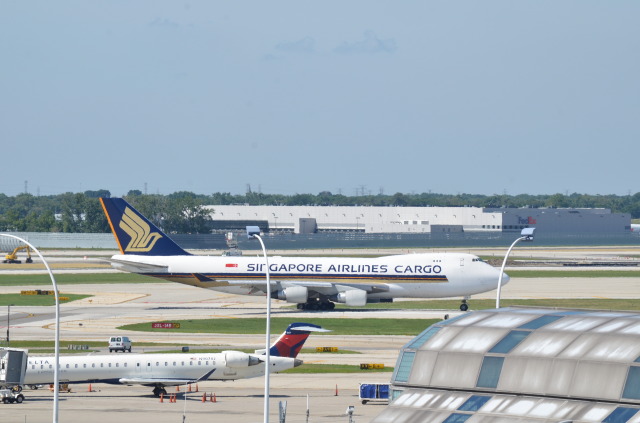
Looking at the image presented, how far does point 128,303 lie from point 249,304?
11356 mm

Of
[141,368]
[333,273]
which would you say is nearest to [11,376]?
[141,368]

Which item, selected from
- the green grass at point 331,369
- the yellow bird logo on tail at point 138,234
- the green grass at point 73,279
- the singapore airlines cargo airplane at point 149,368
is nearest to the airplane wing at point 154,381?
the singapore airlines cargo airplane at point 149,368

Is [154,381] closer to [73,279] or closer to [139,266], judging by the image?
[139,266]

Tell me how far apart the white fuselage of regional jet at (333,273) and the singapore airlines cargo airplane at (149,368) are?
38803 mm

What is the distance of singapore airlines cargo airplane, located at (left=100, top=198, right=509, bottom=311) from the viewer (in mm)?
99750

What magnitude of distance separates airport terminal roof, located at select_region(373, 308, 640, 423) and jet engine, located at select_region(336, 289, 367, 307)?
66.2m

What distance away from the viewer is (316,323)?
91.4m

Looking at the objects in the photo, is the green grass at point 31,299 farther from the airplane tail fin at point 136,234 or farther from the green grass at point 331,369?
the green grass at point 331,369

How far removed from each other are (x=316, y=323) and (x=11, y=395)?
37.4m

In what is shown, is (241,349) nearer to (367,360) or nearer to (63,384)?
(367,360)

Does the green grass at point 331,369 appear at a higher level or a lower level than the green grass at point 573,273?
lower

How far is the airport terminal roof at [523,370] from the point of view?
2886 centimetres

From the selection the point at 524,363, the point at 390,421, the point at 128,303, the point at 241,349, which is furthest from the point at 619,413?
the point at 128,303

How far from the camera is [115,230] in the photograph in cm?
10244
